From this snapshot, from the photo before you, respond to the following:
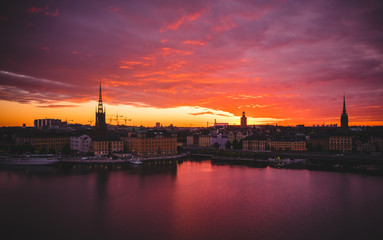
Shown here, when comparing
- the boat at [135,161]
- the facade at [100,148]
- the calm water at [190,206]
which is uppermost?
the facade at [100,148]

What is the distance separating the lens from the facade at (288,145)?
2884 cm

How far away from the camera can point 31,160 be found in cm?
2145

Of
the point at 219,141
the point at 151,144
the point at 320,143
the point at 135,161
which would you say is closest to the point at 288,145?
the point at 320,143

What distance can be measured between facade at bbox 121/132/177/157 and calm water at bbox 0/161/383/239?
388 inches

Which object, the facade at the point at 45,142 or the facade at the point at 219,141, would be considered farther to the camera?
the facade at the point at 219,141

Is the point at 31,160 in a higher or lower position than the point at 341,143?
lower

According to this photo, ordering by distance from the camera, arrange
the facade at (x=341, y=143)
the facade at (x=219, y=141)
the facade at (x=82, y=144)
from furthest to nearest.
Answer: the facade at (x=219, y=141)
the facade at (x=341, y=143)
the facade at (x=82, y=144)

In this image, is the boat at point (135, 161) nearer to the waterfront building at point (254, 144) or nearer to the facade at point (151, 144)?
the facade at point (151, 144)

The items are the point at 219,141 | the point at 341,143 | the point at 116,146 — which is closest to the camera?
the point at 116,146

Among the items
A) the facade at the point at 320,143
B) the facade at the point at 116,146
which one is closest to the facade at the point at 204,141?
the facade at the point at 320,143

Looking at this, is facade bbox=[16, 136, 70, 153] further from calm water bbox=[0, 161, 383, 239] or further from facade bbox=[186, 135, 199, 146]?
facade bbox=[186, 135, 199, 146]

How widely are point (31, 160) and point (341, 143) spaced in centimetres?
2758

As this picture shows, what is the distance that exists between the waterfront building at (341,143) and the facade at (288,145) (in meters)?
2.84

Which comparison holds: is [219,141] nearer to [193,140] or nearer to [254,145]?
[193,140]
